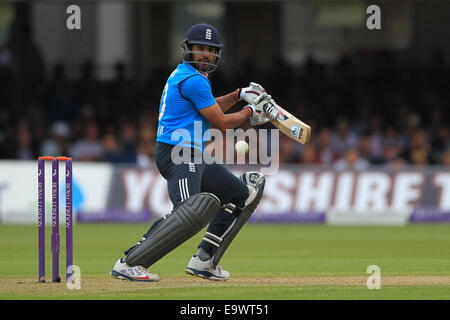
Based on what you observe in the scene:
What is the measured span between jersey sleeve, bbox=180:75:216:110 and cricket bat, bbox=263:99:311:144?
1.73 ft

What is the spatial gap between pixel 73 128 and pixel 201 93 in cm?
1123

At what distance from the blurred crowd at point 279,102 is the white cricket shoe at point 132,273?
9386 millimetres

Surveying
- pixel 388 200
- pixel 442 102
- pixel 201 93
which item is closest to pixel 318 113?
pixel 442 102

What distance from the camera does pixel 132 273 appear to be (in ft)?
22.5

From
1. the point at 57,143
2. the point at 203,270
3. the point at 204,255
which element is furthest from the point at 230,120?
the point at 57,143

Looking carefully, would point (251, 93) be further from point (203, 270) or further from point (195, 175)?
point (203, 270)

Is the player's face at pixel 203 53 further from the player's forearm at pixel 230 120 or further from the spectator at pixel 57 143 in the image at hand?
the spectator at pixel 57 143

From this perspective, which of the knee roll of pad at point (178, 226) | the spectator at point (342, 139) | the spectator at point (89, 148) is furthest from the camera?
the spectator at point (342, 139)

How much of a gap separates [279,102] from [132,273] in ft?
40.9

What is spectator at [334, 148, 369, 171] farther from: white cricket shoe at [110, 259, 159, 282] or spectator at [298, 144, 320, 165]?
white cricket shoe at [110, 259, 159, 282]

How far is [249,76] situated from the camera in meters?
19.2

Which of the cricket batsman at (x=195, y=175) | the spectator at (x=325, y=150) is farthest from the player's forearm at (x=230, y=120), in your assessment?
the spectator at (x=325, y=150)

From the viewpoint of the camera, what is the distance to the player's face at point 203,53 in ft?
23.2

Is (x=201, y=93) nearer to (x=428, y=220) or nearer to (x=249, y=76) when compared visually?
(x=428, y=220)
